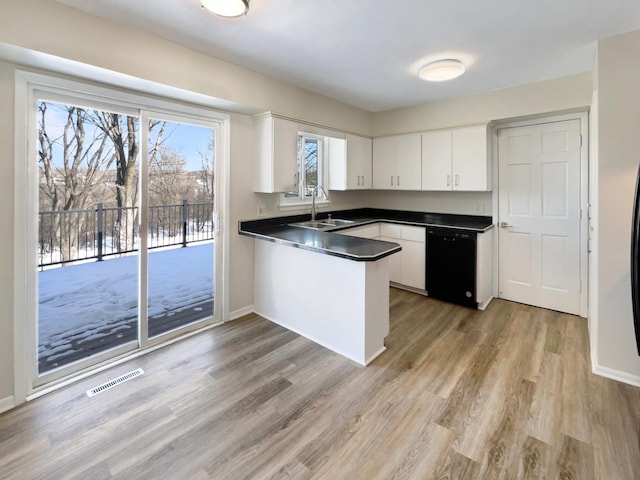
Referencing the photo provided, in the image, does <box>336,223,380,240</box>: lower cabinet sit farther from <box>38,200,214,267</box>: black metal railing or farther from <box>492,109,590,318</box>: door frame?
<box>492,109,590,318</box>: door frame

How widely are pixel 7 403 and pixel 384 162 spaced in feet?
14.6

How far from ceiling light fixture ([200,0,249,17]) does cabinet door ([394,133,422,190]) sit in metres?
2.90

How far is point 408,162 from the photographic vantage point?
4324mm

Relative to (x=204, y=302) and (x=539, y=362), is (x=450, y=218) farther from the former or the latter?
(x=204, y=302)

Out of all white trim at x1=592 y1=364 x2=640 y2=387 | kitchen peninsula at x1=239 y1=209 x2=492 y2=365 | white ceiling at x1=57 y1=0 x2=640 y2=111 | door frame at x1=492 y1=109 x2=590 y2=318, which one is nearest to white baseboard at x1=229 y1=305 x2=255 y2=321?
kitchen peninsula at x1=239 y1=209 x2=492 y2=365

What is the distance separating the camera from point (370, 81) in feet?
10.9

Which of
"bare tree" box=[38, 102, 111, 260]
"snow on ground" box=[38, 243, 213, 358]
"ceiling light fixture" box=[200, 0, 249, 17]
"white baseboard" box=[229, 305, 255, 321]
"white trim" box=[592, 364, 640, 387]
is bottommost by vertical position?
"white trim" box=[592, 364, 640, 387]

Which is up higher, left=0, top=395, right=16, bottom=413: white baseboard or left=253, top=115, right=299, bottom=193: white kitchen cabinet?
left=253, top=115, right=299, bottom=193: white kitchen cabinet

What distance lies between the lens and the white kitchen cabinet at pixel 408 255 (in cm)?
404

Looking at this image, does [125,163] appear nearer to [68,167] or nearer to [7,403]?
[68,167]

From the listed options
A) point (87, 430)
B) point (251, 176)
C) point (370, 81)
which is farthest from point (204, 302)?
point (370, 81)

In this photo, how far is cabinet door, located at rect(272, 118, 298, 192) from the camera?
10.7ft

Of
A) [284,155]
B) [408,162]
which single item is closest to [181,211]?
[284,155]

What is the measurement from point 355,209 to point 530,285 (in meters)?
2.50
